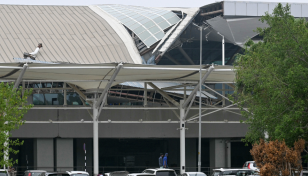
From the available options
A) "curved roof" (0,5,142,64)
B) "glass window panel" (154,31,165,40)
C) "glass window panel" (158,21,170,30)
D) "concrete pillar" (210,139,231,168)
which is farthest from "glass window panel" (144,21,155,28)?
"concrete pillar" (210,139,231,168)

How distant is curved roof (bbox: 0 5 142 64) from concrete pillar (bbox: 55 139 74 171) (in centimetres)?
685

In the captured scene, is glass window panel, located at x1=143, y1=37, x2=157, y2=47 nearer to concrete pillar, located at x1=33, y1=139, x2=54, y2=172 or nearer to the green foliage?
concrete pillar, located at x1=33, y1=139, x2=54, y2=172

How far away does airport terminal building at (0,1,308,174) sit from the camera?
36406mm

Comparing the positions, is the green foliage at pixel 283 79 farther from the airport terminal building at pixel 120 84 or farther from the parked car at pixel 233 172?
the airport terminal building at pixel 120 84

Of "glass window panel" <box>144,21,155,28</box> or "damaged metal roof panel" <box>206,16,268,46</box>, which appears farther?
"damaged metal roof panel" <box>206,16,268,46</box>

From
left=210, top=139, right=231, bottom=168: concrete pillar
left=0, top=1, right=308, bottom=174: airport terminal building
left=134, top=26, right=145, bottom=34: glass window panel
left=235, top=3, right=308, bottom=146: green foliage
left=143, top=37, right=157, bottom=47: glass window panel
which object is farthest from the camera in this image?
left=134, top=26, right=145, bottom=34: glass window panel

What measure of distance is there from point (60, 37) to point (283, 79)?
1051 inches

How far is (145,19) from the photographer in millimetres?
49156

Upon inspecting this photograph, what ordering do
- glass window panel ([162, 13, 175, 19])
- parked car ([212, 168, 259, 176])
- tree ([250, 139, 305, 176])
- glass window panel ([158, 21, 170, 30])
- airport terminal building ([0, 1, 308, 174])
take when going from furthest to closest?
glass window panel ([162, 13, 175, 19]) < glass window panel ([158, 21, 170, 30]) < airport terminal building ([0, 1, 308, 174]) < parked car ([212, 168, 259, 176]) < tree ([250, 139, 305, 176])

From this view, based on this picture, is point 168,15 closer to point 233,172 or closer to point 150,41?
point 150,41

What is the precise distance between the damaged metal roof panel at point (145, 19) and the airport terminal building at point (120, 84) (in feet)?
0.35

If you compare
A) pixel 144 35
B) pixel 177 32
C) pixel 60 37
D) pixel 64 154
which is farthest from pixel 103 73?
pixel 177 32

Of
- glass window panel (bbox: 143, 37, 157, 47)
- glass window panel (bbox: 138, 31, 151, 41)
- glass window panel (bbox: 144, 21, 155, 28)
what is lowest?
glass window panel (bbox: 143, 37, 157, 47)

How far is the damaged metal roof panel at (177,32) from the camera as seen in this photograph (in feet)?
152
